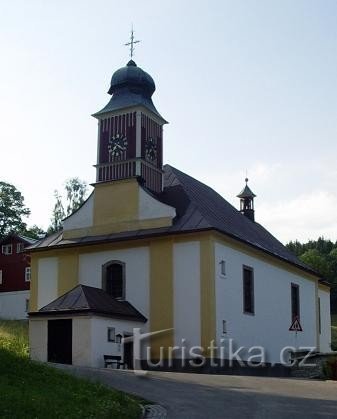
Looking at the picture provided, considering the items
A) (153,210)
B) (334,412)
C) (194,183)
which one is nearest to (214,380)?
(334,412)

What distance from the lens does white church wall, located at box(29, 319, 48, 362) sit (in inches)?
1022

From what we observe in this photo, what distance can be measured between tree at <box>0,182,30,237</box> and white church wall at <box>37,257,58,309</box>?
3735 cm

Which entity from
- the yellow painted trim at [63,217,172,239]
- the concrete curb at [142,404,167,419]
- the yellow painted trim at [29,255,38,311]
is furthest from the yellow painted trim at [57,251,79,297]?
the concrete curb at [142,404,167,419]

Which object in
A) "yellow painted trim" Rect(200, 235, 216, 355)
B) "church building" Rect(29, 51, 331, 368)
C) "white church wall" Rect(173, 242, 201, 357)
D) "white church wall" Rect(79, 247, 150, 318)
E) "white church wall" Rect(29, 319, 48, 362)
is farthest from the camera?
"white church wall" Rect(79, 247, 150, 318)

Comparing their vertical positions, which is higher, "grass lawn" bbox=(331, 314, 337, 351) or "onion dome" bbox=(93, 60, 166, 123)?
"onion dome" bbox=(93, 60, 166, 123)

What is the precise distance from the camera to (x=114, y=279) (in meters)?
29.8

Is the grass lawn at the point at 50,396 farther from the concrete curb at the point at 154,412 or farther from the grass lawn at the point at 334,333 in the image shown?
the grass lawn at the point at 334,333

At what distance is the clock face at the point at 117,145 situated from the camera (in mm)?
31094

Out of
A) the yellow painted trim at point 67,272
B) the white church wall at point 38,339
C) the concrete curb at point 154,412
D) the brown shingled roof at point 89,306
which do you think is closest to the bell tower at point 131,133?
the yellow painted trim at point 67,272

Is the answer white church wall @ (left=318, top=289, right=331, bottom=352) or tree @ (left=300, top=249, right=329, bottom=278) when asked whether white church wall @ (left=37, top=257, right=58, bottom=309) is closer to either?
white church wall @ (left=318, top=289, right=331, bottom=352)

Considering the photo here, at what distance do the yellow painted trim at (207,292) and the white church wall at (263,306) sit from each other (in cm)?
42

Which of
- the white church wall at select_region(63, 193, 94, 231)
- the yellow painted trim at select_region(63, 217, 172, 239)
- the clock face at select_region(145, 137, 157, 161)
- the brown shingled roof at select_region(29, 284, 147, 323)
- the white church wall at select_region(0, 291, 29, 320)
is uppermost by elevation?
the clock face at select_region(145, 137, 157, 161)

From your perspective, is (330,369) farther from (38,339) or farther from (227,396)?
(227,396)

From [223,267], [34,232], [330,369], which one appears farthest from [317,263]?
[330,369]
